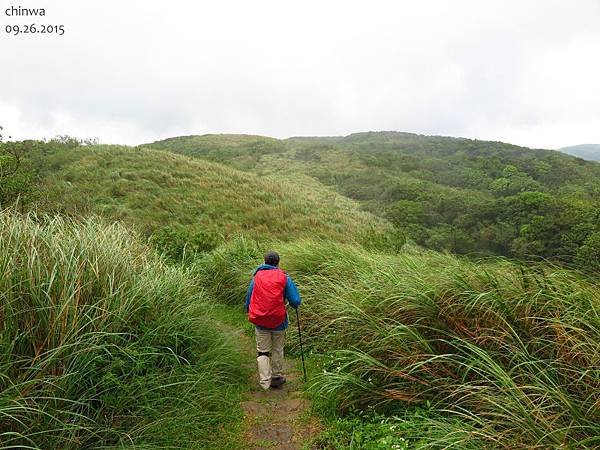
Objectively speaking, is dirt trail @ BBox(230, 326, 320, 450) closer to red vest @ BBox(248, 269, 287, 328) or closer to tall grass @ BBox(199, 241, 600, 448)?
tall grass @ BBox(199, 241, 600, 448)

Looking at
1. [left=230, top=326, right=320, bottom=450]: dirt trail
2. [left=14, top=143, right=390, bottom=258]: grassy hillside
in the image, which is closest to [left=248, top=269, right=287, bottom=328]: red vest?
[left=230, top=326, right=320, bottom=450]: dirt trail

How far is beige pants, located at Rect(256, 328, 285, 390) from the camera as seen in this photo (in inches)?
182

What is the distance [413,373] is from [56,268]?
11.4 feet

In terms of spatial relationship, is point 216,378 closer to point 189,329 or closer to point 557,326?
point 189,329

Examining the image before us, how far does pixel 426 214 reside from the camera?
106 feet

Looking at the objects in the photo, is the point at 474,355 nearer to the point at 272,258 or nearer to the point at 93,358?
the point at 272,258

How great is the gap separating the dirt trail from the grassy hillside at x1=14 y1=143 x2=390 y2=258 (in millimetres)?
8065

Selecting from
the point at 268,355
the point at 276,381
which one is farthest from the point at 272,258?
the point at 276,381

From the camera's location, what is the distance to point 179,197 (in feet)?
64.4

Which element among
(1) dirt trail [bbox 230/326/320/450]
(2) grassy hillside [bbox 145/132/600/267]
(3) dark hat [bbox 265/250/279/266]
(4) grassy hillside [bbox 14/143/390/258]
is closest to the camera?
(1) dirt trail [bbox 230/326/320/450]

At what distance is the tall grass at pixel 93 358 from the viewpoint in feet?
8.39

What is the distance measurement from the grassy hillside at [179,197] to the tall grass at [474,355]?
863 cm

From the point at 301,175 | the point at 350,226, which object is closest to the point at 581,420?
the point at 350,226

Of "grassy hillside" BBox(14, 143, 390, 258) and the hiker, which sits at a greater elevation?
"grassy hillside" BBox(14, 143, 390, 258)
